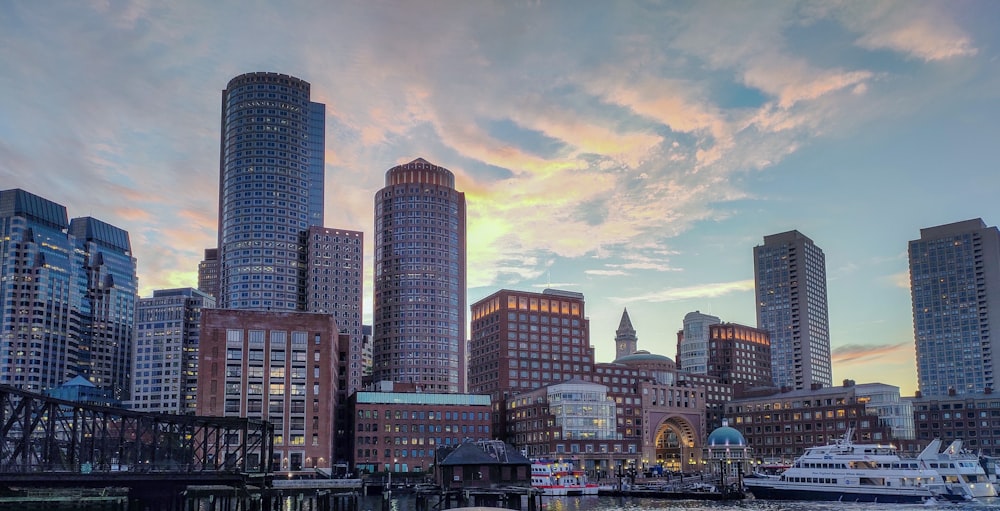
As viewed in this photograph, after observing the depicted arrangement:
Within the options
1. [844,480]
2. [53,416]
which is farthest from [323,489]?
[844,480]

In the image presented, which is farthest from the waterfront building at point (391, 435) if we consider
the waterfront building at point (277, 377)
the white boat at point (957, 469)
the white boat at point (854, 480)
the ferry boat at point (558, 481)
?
the white boat at point (957, 469)

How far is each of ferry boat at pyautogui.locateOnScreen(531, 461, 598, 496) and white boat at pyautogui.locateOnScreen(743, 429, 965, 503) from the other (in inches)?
1342

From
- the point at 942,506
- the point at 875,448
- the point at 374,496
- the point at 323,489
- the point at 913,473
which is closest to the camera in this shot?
the point at 323,489

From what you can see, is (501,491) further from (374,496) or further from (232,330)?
(232,330)

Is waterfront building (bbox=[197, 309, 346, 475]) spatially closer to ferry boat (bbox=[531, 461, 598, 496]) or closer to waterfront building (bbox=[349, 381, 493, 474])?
waterfront building (bbox=[349, 381, 493, 474])

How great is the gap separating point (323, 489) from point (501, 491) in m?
23.9

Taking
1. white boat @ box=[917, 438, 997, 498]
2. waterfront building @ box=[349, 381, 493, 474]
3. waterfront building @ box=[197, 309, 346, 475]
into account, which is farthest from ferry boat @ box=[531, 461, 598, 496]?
white boat @ box=[917, 438, 997, 498]

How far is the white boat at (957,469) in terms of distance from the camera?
459 feet

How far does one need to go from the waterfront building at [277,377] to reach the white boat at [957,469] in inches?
4293

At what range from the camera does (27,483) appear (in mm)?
84562

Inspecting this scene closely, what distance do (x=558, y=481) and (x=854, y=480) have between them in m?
55.2

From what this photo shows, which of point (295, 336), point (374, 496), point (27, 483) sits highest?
point (295, 336)

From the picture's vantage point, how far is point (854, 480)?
466 feet

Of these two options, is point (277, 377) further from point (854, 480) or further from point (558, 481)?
point (854, 480)
